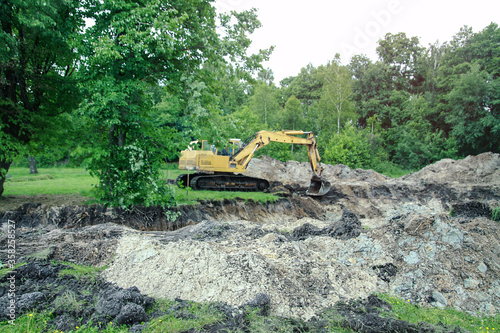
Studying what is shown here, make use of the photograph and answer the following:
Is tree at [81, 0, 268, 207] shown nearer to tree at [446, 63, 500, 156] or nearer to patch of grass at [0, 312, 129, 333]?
patch of grass at [0, 312, 129, 333]

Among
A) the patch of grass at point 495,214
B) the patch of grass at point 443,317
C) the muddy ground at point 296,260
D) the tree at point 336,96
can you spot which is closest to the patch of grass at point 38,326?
the muddy ground at point 296,260

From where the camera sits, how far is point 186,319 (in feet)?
12.7

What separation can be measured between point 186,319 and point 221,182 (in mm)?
10735

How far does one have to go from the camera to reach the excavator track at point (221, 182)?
14.2m

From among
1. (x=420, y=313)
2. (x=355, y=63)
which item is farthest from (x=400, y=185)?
(x=355, y=63)

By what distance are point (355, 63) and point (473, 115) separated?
1410 centimetres

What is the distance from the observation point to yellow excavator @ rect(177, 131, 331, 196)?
1399 centimetres

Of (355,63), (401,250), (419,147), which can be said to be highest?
(355,63)

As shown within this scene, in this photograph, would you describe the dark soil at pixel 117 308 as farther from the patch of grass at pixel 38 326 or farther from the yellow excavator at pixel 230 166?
the yellow excavator at pixel 230 166

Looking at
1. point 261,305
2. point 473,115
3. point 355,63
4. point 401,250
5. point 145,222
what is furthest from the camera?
point 355,63

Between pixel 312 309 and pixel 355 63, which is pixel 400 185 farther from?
pixel 355 63

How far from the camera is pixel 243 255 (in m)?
5.37

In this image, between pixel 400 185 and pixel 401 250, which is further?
A: pixel 400 185

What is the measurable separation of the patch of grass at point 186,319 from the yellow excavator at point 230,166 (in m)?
9.87
